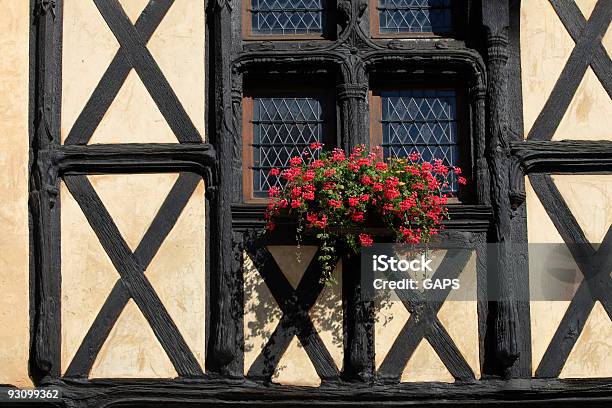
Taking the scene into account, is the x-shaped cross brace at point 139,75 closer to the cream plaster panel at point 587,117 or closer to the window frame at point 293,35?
the window frame at point 293,35

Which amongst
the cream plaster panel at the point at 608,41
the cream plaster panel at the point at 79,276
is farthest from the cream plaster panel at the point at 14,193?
the cream plaster panel at the point at 608,41

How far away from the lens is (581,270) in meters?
7.46

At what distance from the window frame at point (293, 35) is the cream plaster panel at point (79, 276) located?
1.56 meters

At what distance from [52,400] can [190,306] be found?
0.98 metres

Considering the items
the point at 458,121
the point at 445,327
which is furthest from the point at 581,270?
the point at 458,121

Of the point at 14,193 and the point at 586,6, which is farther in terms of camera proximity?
the point at 586,6

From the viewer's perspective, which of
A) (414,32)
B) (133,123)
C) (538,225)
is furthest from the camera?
(414,32)

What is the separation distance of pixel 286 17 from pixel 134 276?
6.39 feet

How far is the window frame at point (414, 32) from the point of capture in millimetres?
7898

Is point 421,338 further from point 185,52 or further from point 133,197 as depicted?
point 185,52

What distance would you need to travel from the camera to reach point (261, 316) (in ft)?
24.4

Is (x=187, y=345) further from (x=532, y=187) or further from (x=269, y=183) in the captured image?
(x=532, y=187)

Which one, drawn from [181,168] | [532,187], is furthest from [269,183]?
[532,187]

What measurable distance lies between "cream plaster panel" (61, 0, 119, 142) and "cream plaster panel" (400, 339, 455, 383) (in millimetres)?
2545
